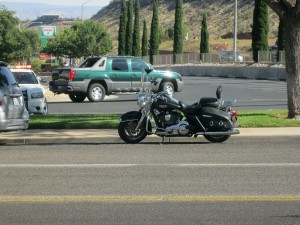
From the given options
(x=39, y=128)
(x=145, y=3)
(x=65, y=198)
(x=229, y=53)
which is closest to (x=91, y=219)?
(x=65, y=198)

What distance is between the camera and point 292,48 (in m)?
19.1

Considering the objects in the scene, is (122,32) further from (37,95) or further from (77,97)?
(37,95)

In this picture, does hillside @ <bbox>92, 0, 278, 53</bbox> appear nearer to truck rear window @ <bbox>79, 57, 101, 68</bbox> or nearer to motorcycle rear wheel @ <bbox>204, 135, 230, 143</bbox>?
truck rear window @ <bbox>79, 57, 101, 68</bbox>

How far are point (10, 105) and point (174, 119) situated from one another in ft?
11.3

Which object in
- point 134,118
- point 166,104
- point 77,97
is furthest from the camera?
point 77,97

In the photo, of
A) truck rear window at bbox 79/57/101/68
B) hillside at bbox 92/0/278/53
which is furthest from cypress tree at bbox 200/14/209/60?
truck rear window at bbox 79/57/101/68

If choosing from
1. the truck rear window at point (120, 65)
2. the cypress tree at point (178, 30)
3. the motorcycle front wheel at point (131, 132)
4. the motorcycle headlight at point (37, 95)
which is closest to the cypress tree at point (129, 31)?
the cypress tree at point (178, 30)

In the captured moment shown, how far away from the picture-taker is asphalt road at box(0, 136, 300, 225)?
8.48m

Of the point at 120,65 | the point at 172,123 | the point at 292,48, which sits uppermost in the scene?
the point at 292,48

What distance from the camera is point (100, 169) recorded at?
39.9 ft

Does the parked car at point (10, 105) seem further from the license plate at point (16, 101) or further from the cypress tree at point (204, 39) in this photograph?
the cypress tree at point (204, 39)

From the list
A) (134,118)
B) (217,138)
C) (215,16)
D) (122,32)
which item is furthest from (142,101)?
(215,16)

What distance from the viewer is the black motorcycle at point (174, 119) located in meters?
15.6

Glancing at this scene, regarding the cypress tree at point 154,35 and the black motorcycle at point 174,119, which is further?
the cypress tree at point 154,35
